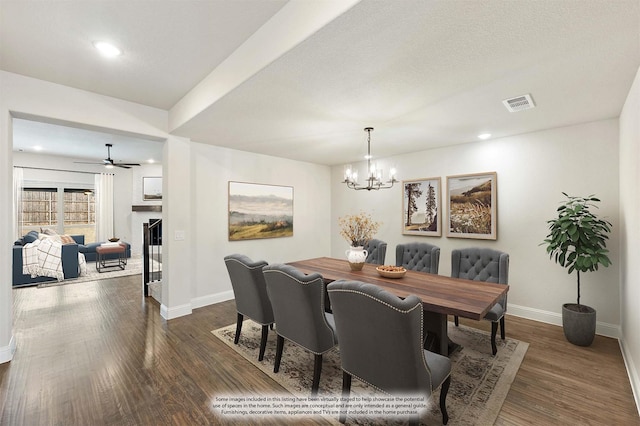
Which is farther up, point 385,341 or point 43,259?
point 385,341

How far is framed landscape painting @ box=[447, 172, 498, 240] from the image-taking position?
402cm

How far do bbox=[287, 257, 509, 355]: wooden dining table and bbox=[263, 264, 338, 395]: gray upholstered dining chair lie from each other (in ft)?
2.06

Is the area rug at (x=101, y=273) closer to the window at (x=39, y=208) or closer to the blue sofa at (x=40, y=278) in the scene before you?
the blue sofa at (x=40, y=278)

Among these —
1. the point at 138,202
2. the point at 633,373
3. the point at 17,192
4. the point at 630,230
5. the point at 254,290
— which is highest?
the point at 17,192

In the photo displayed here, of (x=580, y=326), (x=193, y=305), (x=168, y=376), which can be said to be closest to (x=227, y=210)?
(x=193, y=305)

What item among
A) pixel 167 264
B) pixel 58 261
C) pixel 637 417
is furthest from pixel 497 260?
pixel 58 261

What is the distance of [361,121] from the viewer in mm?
3361

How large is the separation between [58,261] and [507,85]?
787cm

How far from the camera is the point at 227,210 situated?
464cm

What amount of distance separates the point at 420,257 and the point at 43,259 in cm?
705

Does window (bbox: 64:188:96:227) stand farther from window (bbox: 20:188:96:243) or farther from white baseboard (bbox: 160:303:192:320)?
white baseboard (bbox: 160:303:192:320)

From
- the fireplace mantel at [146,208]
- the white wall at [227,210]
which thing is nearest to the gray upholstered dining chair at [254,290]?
the white wall at [227,210]

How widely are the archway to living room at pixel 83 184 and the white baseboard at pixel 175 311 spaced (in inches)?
135

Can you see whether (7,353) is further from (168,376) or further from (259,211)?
(259,211)
